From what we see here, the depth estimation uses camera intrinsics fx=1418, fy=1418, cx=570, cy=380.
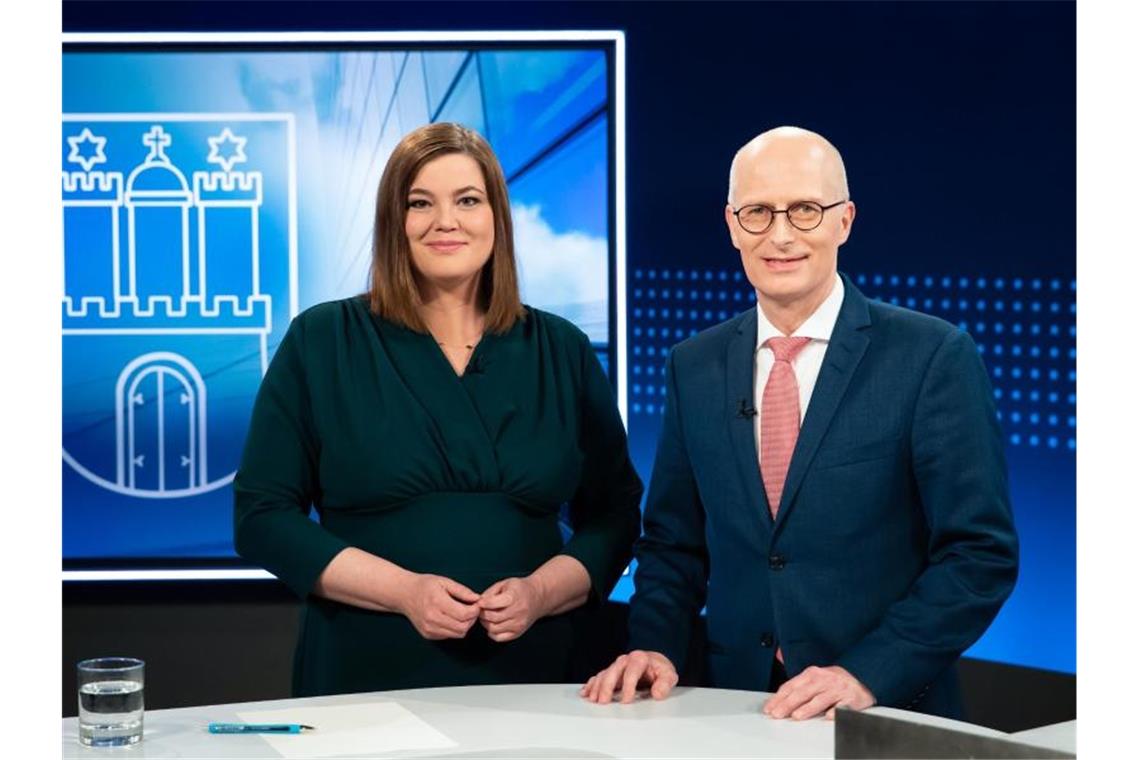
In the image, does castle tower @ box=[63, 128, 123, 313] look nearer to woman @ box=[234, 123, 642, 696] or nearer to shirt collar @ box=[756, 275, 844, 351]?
woman @ box=[234, 123, 642, 696]

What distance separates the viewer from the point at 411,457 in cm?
264

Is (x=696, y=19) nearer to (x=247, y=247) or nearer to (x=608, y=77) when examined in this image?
(x=608, y=77)

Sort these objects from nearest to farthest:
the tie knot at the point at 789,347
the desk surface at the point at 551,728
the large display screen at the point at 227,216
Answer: the desk surface at the point at 551,728 < the tie knot at the point at 789,347 < the large display screen at the point at 227,216

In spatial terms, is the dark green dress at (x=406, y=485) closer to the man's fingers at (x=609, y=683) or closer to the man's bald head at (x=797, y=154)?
the man's fingers at (x=609, y=683)

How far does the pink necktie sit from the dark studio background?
2098 millimetres

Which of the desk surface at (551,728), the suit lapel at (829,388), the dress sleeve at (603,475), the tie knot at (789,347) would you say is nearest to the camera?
the desk surface at (551,728)

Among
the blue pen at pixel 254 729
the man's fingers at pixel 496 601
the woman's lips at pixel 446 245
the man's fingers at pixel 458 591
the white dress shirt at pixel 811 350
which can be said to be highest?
the woman's lips at pixel 446 245

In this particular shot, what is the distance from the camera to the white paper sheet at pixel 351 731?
6.34 feet

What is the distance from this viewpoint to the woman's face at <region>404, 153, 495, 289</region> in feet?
8.73

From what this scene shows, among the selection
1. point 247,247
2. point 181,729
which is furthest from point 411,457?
point 247,247

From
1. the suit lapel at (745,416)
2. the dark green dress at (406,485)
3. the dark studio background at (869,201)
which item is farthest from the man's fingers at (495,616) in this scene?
the dark studio background at (869,201)

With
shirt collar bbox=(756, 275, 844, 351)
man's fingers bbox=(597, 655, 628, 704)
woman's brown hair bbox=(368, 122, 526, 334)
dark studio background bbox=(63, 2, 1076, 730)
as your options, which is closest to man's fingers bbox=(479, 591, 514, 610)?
man's fingers bbox=(597, 655, 628, 704)

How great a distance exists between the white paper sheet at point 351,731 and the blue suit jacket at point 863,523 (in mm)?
517

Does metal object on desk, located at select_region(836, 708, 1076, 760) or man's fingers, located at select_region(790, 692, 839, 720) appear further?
man's fingers, located at select_region(790, 692, 839, 720)
